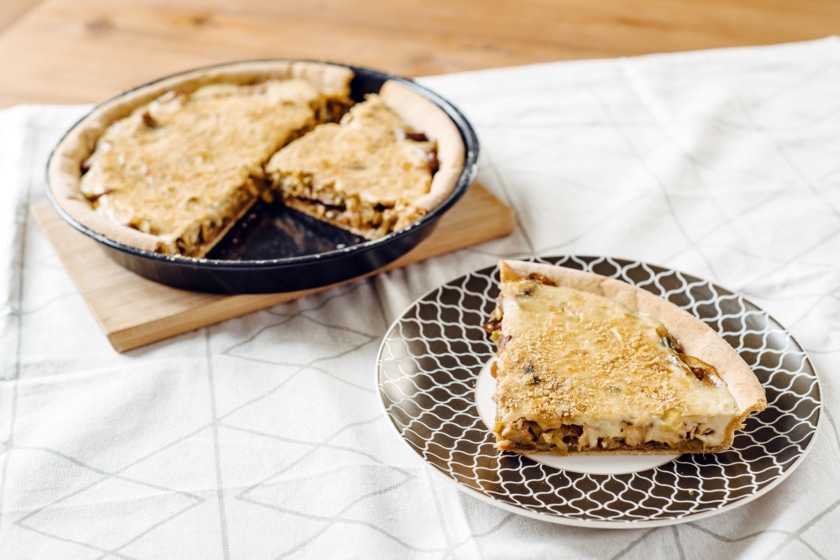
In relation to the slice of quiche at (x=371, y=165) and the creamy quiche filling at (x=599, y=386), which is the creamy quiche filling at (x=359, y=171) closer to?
the slice of quiche at (x=371, y=165)

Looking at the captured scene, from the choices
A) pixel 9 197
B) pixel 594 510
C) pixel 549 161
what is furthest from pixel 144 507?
pixel 549 161

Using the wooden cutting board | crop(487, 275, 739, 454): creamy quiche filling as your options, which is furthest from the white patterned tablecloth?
crop(487, 275, 739, 454): creamy quiche filling

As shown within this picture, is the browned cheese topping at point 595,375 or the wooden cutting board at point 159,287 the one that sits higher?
the browned cheese topping at point 595,375

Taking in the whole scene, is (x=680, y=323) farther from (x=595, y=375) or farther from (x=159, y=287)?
(x=159, y=287)

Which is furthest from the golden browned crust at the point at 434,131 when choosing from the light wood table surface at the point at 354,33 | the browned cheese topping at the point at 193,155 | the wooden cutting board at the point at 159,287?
the light wood table surface at the point at 354,33

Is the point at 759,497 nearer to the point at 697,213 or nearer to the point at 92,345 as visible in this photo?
the point at 697,213
